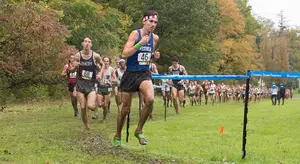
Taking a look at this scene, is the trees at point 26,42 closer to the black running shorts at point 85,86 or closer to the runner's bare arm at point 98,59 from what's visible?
the black running shorts at point 85,86

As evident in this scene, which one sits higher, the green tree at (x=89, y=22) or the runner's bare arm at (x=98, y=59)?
the green tree at (x=89, y=22)

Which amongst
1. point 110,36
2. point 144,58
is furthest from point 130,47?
point 110,36

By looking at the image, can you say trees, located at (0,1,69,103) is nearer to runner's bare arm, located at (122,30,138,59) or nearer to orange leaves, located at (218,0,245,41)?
runner's bare arm, located at (122,30,138,59)

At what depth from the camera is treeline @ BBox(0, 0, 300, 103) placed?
21344mm

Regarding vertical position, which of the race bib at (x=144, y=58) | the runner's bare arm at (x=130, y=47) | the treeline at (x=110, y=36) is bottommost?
the race bib at (x=144, y=58)

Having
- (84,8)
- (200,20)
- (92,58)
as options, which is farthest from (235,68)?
(92,58)

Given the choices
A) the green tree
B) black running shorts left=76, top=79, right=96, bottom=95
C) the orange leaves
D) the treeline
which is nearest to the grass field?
black running shorts left=76, top=79, right=96, bottom=95

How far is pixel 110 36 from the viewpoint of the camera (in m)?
39.2

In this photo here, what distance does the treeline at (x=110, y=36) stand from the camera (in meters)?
21.3

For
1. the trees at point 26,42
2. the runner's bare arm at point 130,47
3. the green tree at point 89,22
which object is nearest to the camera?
the runner's bare arm at point 130,47

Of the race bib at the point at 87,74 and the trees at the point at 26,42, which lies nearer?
the race bib at the point at 87,74

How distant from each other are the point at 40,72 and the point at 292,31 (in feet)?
361

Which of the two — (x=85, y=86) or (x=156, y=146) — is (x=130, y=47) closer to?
(x=156, y=146)

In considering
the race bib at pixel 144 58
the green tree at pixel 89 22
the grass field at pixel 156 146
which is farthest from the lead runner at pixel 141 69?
the green tree at pixel 89 22
